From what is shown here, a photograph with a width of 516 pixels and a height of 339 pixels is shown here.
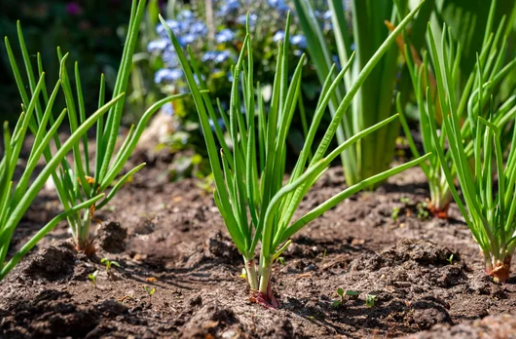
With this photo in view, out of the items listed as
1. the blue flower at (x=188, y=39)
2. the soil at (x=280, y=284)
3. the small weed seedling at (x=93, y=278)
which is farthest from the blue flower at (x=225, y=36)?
Result: the small weed seedling at (x=93, y=278)

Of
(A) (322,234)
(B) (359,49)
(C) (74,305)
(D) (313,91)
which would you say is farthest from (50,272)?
(D) (313,91)

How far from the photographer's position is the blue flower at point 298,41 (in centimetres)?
288

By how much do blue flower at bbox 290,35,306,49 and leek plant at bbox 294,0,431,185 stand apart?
426 millimetres

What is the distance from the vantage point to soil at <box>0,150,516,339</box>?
52.6 inches

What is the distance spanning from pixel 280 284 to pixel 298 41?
4.92 ft

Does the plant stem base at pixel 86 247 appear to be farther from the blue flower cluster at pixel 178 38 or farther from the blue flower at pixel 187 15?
the blue flower at pixel 187 15

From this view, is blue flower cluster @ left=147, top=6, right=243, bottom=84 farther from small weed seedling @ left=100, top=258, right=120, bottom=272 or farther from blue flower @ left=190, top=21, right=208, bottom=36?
small weed seedling @ left=100, top=258, right=120, bottom=272

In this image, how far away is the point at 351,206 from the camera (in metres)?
2.37

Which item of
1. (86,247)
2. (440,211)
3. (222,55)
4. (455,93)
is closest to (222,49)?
(222,55)

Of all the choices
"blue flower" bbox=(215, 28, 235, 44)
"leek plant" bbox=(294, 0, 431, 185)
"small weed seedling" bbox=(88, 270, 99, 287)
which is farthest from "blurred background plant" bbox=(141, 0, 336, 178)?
"small weed seedling" bbox=(88, 270, 99, 287)

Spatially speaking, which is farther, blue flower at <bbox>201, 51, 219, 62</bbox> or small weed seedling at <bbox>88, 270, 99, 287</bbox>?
blue flower at <bbox>201, 51, 219, 62</bbox>

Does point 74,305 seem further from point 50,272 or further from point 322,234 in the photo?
point 322,234

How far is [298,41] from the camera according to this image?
2.89 m

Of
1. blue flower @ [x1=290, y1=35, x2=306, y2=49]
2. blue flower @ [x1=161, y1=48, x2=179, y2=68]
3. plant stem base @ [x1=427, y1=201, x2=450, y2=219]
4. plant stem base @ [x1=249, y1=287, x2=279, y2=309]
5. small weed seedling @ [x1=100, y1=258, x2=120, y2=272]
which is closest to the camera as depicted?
plant stem base @ [x1=249, y1=287, x2=279, y2=309]
